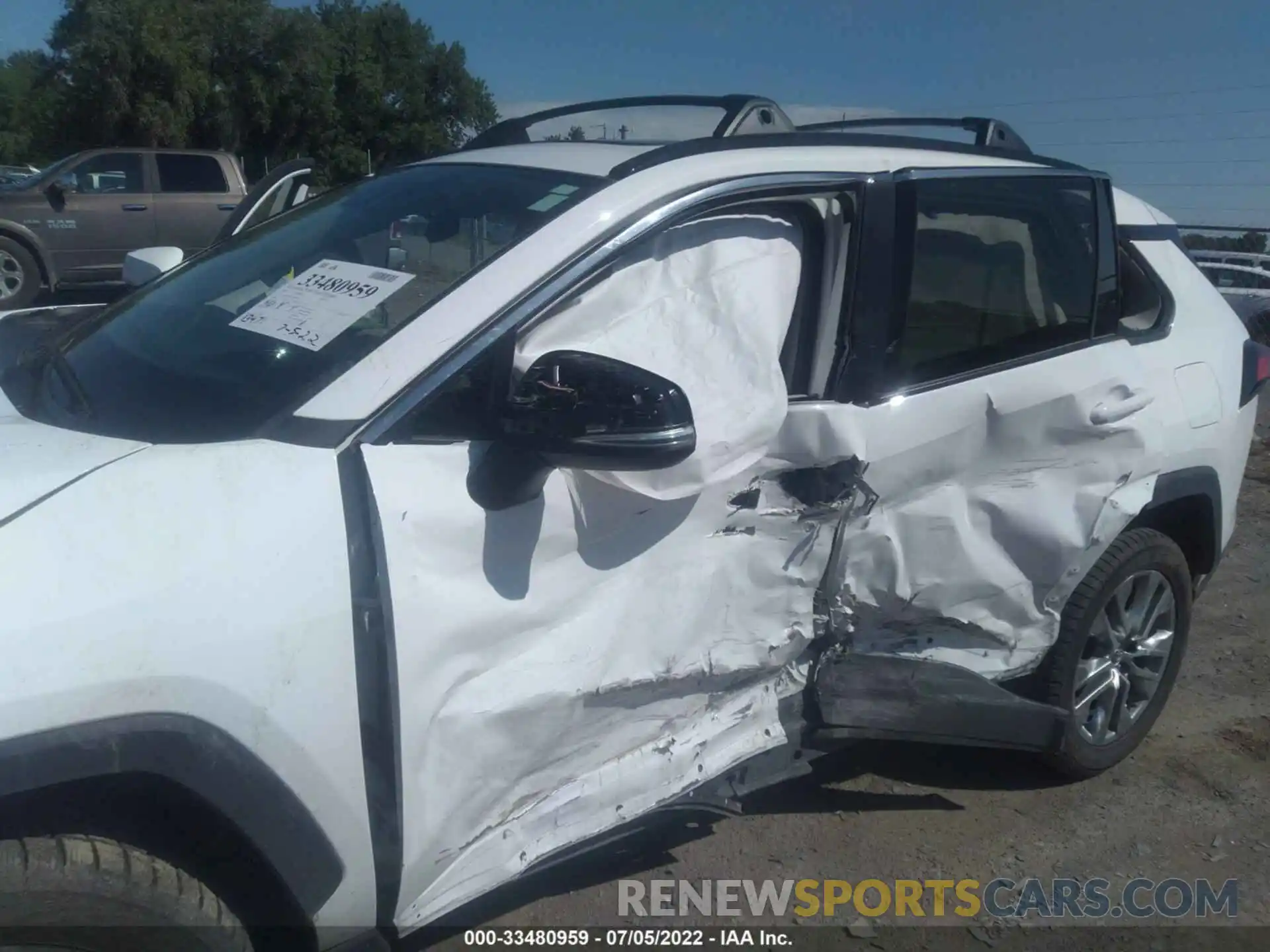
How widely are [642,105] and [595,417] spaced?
1720mm

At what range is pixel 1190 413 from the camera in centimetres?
344

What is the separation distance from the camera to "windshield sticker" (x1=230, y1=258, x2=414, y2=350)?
224 cm

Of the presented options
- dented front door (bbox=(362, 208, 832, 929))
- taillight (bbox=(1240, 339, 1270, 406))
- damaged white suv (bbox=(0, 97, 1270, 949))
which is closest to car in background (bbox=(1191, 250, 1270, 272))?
taillight (bbox=(1240, 339, 1270, 406))

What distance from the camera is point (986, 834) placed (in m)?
3.30

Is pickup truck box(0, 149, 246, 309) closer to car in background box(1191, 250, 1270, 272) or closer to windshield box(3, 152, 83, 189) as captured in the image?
windshield box(3, 152, 83, 189)

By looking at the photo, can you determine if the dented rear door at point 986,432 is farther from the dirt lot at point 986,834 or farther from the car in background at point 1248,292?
the car in background at point 1248,292

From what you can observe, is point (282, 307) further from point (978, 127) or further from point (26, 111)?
point (26, 111)

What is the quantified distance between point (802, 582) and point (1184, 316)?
183cm

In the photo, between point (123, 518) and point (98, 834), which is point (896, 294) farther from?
point (98, 834)

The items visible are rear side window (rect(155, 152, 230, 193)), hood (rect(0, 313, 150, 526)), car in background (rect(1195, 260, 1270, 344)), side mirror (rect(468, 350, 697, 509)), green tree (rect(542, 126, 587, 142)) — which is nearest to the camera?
hood (rect(0, 313, 150, 526))

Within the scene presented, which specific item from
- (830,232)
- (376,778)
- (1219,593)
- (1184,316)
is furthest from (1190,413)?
(376,778)

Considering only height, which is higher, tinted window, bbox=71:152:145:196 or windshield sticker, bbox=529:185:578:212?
windshield sticker, bbox=529:185:578:212

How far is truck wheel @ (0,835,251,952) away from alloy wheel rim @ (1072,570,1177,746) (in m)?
2.52

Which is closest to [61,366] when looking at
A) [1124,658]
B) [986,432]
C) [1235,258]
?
[986,432]
